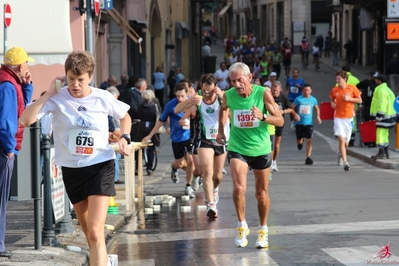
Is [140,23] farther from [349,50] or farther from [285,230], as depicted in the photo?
[349,50]

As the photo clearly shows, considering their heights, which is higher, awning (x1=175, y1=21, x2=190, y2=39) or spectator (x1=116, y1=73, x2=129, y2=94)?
awning (x1=175, y1=21, x2=190, y2=39)

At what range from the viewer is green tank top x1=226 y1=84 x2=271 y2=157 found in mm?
10125

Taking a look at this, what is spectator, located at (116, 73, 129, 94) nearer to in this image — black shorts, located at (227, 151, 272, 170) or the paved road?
the paved road

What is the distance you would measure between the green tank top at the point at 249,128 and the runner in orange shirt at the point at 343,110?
9429 mm

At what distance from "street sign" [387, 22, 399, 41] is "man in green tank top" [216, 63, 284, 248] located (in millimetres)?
11286

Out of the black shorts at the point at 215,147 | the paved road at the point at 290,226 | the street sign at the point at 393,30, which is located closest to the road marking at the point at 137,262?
the paved road at the point at 290,226

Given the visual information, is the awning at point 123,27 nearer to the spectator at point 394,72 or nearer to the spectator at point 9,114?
the spectator at point 9,114

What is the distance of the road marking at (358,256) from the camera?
8.72m

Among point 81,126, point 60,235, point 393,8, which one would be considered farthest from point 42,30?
point 393,8

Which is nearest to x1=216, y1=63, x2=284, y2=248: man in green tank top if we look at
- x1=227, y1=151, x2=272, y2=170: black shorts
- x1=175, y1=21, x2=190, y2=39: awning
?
x1=227, y1=151, x2=272, y2=170: black shorts

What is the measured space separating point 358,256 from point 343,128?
10662 millimetres

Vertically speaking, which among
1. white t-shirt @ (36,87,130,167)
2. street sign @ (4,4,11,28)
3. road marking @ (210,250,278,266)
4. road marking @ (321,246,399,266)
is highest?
street sign @ (4,4,11,28)

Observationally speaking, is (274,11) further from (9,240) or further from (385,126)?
(9,240)

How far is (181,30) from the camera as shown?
167 feet
